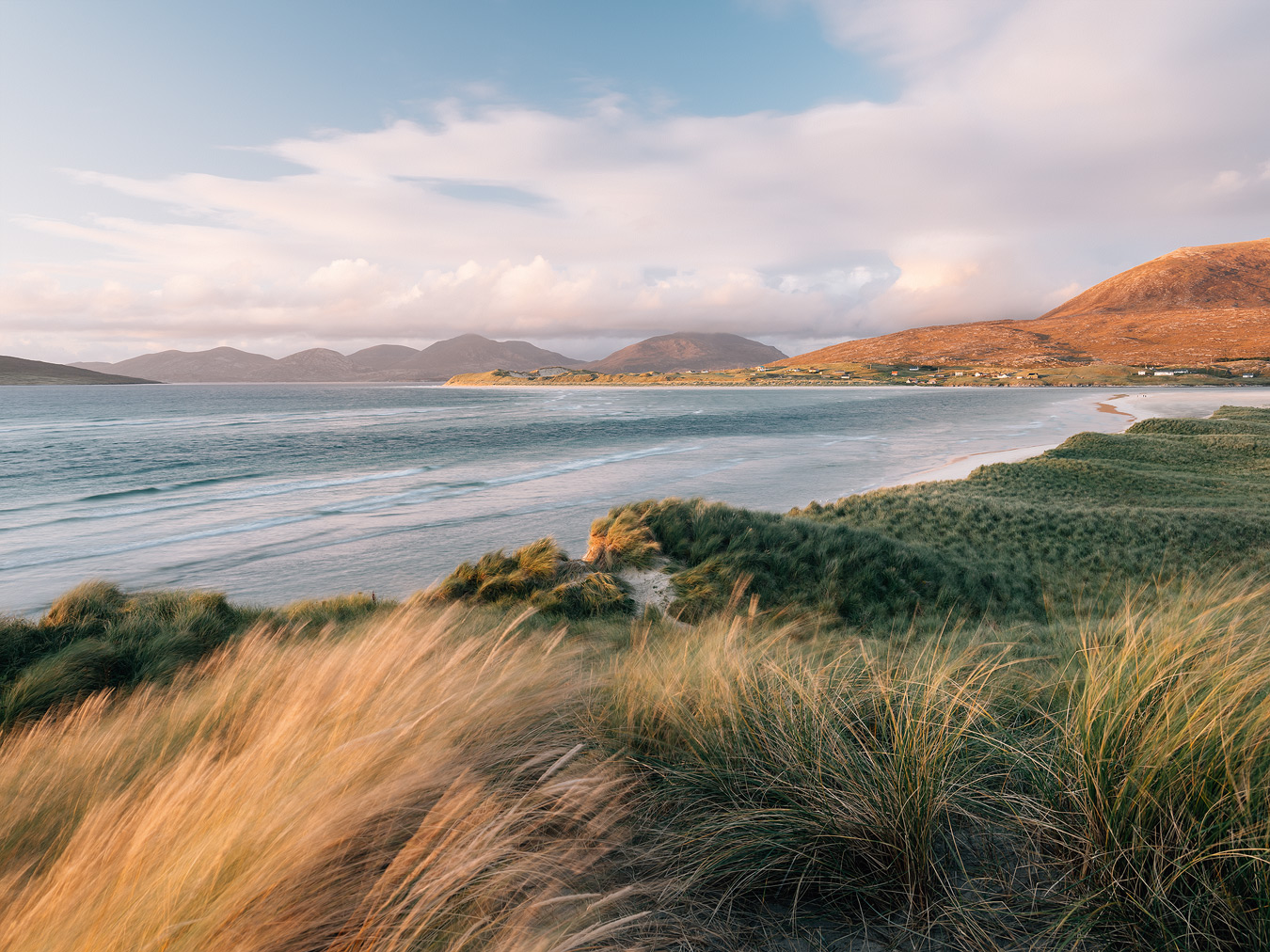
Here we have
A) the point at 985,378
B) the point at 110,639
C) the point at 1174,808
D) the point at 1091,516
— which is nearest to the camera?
the point at 1174,808

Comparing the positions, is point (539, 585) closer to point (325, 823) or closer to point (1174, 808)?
point (325, 823)

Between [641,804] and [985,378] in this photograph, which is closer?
[641,804]

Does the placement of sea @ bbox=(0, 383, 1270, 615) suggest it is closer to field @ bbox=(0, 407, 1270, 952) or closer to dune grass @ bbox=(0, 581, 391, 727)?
dune grass @ bbox=(0, 581, 391, 727)

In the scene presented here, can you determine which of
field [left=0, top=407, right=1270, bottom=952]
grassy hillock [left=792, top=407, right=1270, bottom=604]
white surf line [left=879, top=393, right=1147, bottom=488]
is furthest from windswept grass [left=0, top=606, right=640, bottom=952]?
white surf line [left=879, top=393, right=1147, bottom=488]

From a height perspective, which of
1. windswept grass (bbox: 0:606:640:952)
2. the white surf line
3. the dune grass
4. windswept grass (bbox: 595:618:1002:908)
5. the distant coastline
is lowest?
the white surf line

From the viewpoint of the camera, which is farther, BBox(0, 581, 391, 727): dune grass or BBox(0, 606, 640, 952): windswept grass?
BBox(0, 581, 391, 727): dune grass

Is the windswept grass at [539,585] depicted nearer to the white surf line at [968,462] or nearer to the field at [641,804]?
the field at [641,804]

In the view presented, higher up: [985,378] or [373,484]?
[985,378]

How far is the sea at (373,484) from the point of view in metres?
14.1

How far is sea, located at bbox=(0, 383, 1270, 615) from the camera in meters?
14.1

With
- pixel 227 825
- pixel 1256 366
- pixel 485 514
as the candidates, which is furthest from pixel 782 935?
pixel 1256 366

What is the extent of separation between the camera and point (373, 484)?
26734mm

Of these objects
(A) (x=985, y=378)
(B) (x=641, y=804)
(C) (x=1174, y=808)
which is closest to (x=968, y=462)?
(C) (x=1174, y=808)

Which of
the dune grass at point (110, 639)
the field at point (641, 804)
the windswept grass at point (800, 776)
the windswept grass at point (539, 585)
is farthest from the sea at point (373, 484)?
the windswept grass at point (800, 776)
